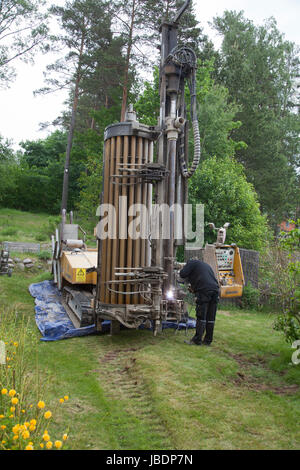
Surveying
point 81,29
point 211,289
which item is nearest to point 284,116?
point 81,29

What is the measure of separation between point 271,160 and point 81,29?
506 inches

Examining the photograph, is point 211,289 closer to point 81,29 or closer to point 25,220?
point 81,29

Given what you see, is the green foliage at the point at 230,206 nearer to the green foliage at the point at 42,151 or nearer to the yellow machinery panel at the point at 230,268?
the yellow machinery panel at the point at 230,268

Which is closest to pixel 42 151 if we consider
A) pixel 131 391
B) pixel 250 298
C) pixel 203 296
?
pixel 250 298

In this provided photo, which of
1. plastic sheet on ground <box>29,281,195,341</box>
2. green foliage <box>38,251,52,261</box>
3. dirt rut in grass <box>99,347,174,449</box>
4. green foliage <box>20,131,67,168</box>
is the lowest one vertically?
dirt rut in grass <box>99,347,174,449</box>

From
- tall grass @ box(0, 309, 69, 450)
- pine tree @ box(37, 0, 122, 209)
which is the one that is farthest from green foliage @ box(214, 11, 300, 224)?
tall grass @ box(0, 309, 69, 450)

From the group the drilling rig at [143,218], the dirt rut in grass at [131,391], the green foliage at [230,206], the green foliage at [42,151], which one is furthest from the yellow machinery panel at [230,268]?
the green foliage at [42,151]

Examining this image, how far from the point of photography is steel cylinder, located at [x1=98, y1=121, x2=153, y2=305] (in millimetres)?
6938

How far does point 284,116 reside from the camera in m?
27.1

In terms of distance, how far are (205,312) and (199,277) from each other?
56 centimetres

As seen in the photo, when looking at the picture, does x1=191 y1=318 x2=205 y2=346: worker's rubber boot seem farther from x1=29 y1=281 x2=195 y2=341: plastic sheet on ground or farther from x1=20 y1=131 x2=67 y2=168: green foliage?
x1=20 y1=131 x2=67 y2=168: green foliage

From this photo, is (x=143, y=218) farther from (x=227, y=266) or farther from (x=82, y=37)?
(x=82, y=37)

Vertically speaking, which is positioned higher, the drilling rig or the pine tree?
the pine tree

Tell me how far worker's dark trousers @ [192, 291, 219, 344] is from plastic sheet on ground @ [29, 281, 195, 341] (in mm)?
533
